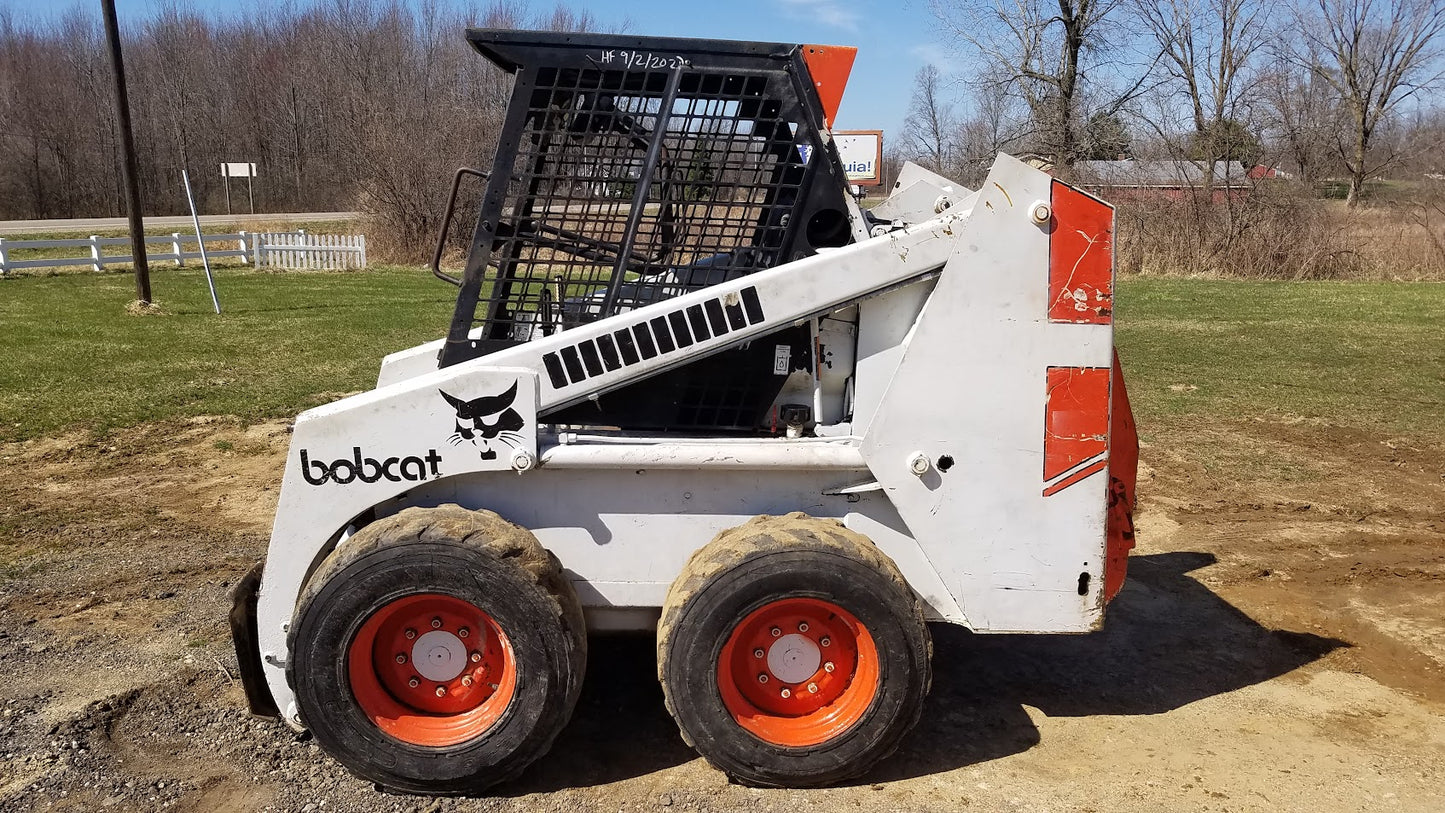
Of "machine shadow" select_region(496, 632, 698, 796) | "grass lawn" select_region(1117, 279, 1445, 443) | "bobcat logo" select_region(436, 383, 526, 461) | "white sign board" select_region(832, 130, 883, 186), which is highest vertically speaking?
"white sign board" select_region(832, 130, 883, 186)

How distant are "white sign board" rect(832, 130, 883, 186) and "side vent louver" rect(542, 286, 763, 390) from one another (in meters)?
21.7

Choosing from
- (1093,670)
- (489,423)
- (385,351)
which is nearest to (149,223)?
(385,351)

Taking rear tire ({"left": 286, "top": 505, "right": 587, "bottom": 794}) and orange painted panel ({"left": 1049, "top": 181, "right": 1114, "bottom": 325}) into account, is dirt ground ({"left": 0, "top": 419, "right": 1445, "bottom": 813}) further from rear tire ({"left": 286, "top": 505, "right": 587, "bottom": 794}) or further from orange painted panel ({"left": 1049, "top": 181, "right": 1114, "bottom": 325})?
orange painted panel ({"left": 1049, "top": 181, "right": 1114, "bottom": 325})

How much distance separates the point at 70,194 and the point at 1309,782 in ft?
190

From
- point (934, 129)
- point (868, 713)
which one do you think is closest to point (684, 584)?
point (868, 713)

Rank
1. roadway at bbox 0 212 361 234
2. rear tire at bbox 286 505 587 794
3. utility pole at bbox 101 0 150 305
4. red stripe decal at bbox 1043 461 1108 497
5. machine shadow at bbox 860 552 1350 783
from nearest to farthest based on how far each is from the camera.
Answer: rear tire at bbox 286 505 587 794, red stripe decal at bbox 1043 461 1108 497, machine shadow at bbox 860 552 1350 783, utility pole at bbox 101 0 150 305, roadway at bbox 0 212 361 234

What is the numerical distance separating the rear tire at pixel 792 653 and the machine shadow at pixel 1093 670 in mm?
270

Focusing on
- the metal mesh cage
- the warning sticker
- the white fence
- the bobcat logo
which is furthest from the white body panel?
the white fence

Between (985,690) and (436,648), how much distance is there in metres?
2.19

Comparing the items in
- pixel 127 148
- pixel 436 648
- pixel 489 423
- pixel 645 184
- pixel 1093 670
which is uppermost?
pixel 127 148

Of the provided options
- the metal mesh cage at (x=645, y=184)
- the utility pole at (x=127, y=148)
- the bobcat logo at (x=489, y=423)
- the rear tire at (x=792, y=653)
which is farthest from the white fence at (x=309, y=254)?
the rear tire at (x=792, y=653)

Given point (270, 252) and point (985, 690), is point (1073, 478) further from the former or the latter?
Answer: point (270, 252)

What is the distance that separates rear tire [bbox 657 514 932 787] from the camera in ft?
11.2

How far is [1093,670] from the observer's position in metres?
4.61
